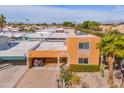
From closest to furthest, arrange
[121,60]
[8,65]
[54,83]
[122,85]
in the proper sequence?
[122,85], [54,83], [121,60], [8,65]

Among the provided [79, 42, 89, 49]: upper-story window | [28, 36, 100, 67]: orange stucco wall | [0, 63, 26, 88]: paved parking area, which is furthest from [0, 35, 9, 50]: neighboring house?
[79, 42, 89, 49]: upper-story window

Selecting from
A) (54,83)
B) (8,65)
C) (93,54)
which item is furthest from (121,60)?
(8,65)

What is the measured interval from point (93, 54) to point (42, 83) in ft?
31.0

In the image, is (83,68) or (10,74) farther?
(83,68)

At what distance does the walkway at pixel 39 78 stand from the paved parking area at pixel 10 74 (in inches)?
34.3

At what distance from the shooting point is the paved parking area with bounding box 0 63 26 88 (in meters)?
29.7

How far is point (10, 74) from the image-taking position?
34094 millimetres

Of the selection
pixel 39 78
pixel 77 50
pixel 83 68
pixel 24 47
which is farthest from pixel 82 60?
pixel 24 47

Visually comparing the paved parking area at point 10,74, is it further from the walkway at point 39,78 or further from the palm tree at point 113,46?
the palm tree at point 113,46

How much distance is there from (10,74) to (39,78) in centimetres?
443

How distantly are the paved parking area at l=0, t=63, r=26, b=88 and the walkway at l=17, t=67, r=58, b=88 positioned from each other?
0.87m

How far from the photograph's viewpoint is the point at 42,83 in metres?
29.5

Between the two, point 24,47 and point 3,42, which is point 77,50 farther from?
point 3,42

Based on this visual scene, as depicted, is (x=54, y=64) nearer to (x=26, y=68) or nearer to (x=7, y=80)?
(x=26, y=68)
